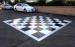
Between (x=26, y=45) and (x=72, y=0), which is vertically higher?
(x=26, y=45)

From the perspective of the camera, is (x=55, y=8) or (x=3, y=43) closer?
(x=3, y=43)

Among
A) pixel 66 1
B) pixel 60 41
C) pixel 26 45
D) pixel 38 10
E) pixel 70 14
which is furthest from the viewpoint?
pixel 38 10

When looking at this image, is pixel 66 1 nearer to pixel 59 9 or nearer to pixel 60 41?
pixel 59 9

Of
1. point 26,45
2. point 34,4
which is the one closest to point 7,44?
point 26,45

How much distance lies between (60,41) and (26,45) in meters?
1.34

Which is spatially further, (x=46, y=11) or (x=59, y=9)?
(x=46, y=11)

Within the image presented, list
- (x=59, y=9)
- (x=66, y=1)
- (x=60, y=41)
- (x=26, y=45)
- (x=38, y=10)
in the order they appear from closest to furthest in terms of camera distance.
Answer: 1. (x=26, y=45)
2. (x=60, y=41)
3. (x=59, y=9)
4. (x=66, y=1)
5. (x=38, y=10)

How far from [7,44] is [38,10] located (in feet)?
68.0

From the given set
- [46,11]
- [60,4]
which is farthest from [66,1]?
[46,11]

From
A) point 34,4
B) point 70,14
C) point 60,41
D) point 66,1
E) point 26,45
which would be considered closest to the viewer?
point 26,45

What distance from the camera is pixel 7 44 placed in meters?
6.88

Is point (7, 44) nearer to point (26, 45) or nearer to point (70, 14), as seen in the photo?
point (26, 45)

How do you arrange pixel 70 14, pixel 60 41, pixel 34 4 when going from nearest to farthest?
pixel 60 41 < pixel 70 14 < pixel 34 4

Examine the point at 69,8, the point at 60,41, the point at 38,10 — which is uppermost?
the point at 60,41
